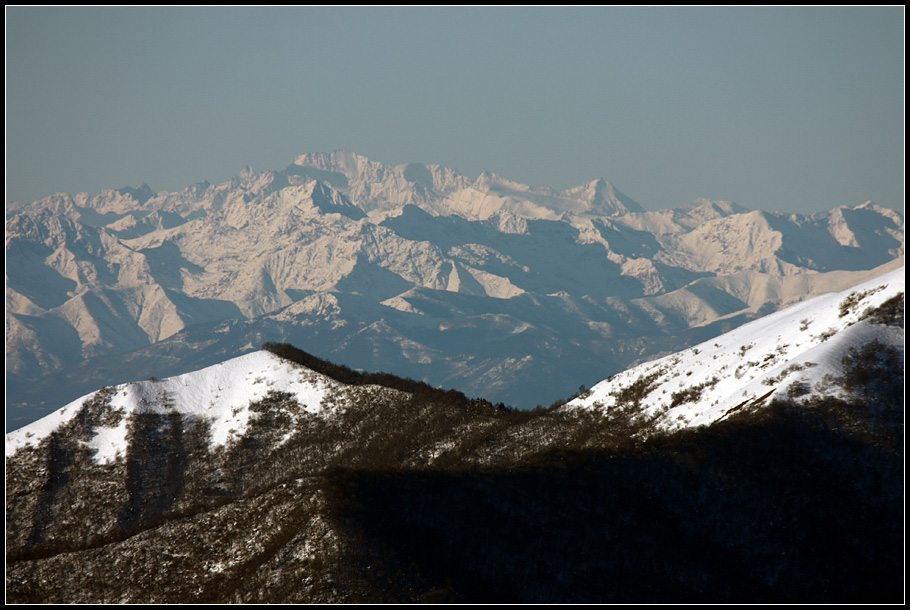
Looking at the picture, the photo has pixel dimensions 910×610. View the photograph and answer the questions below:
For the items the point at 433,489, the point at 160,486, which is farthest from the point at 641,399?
the point at 160,486

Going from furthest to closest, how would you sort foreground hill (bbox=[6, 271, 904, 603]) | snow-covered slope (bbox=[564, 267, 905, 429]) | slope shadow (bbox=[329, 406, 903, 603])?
1. snow-covered slope (bbox=[564, 267, 905, 429])
2. foreground hill (bbox=[6, 271, 904, 603])
3. slope shadow (bbox=[329, 406, 903, 603])

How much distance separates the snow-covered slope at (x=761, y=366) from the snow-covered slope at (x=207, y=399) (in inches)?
1136

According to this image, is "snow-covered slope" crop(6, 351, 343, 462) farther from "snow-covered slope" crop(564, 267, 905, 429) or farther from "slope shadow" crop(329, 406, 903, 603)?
"slope shadow" crop(329, 406, 903, 603)

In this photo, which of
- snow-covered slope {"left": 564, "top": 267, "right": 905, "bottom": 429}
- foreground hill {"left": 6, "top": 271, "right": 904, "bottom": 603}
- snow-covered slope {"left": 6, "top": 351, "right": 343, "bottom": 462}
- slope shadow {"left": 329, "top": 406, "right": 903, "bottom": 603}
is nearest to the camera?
slope shadow {"left": 329, "top": 406, "right": 903, "bottom": 603}

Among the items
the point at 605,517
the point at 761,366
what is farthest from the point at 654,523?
the point at 761,366

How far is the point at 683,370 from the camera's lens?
70812mm

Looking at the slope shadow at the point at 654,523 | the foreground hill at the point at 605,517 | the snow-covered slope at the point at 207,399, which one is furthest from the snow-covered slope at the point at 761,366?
the snow-covered slope at the point at 207,399

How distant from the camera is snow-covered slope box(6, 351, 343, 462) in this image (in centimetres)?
8419

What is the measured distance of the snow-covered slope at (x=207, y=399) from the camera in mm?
84188

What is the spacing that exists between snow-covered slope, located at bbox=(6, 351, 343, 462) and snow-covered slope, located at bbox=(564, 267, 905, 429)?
28864 millimetres

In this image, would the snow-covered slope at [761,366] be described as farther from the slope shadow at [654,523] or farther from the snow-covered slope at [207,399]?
the snow-covered slope at [207,399]

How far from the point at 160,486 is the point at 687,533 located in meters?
48.3

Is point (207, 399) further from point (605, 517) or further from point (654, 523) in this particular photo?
point (654, 523)

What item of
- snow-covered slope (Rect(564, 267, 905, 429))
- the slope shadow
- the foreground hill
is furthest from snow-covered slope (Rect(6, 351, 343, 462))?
the slope shadow
